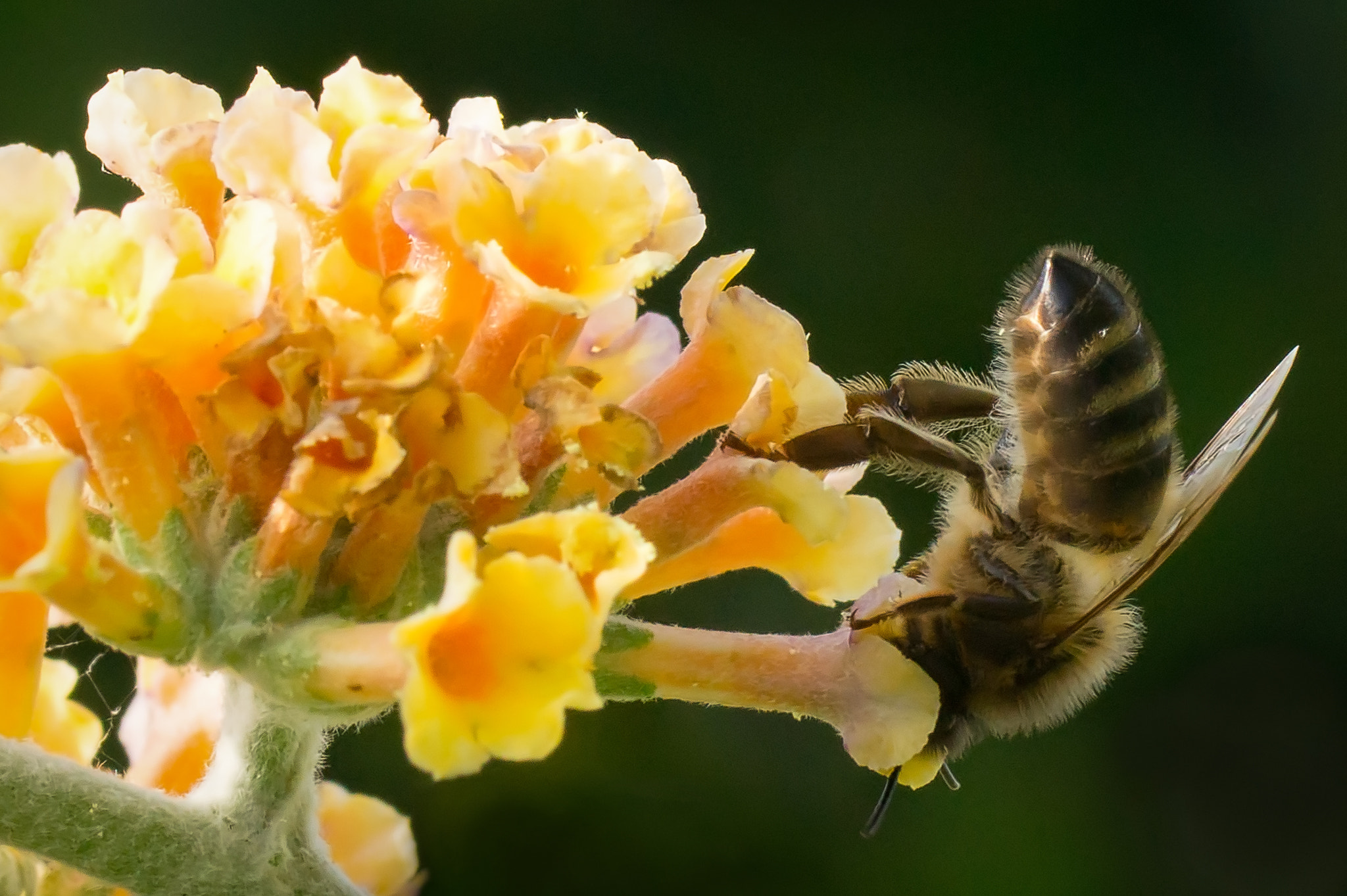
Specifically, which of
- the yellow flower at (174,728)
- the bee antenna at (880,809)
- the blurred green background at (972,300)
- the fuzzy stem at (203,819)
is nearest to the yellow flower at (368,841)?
the yellow flower at (174,728)

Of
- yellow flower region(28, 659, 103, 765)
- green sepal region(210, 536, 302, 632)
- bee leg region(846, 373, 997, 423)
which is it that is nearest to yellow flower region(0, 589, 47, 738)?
green sepal region(210, 536, 302, 632)

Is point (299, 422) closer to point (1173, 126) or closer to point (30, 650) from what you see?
point (30, 650)

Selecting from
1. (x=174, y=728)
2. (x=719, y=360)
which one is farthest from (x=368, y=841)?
(x=719, y=360)

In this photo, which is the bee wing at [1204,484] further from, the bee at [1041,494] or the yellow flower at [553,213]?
the yellow flower at [553,213]

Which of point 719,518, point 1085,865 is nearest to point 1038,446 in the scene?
point 719,518

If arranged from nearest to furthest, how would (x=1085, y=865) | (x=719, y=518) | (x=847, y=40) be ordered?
1. (x=719, y=518)
2. (x=1085, y=865)
3. (x=847, y=40)
